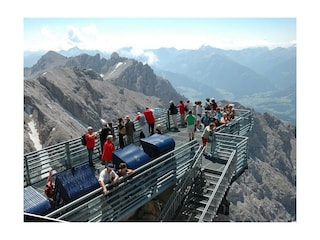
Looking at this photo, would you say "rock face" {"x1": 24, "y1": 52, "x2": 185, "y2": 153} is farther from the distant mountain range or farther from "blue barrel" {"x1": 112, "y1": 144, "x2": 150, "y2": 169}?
"blue barrel" {"x1": 112, "y1": 144, "x2": 150, "y2": 169}

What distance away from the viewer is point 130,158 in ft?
36.1

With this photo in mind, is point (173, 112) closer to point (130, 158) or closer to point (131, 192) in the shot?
point (130, 158)

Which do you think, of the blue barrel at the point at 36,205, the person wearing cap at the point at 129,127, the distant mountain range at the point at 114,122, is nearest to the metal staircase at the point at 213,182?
the person wearing cap at the point at 129,127

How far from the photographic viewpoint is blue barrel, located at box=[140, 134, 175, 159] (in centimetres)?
1238

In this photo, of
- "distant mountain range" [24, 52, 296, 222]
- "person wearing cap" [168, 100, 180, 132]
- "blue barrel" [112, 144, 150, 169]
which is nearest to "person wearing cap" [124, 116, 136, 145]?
"blue barrel" [112, 144, 150, 169]

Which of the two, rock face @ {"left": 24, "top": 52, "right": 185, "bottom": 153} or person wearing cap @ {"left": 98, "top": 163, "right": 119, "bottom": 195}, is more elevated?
rock face @ {"left": 24, "top": 52, "right": 185, "bottom": 153}

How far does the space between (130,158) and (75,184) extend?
82.3 inches

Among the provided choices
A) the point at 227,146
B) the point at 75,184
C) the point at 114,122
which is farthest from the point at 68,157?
the point at 114,122

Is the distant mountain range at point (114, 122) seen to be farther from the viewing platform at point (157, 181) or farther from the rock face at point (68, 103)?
the viewing platform at point (157, 181)

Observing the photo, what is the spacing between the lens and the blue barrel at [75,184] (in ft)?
31.9

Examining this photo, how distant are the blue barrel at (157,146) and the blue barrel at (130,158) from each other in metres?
1.14

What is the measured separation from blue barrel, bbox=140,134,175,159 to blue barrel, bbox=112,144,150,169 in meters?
1.14

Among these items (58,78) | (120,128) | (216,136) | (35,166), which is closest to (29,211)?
(35,166)

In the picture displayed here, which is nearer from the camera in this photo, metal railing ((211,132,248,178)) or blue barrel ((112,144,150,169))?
blue barrel ((112,144,150,169))
